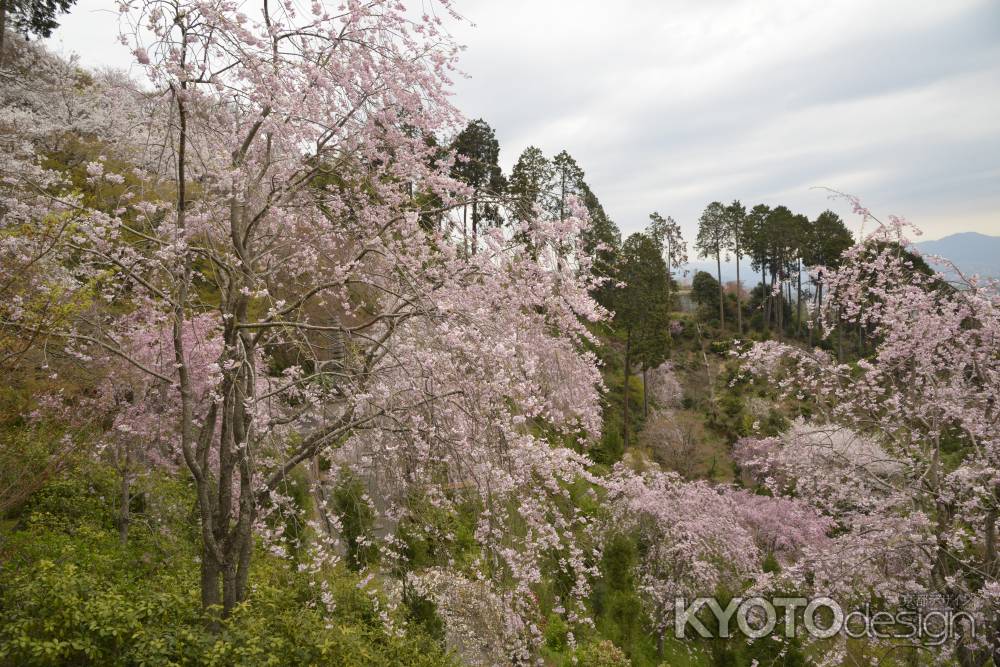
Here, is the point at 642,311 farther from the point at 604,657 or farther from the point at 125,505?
the point at 125,505

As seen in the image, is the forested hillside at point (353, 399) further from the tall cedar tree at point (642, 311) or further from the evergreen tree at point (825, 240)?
the evergreen tree at point (825, 240)

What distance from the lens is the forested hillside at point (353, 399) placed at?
4.29 metres

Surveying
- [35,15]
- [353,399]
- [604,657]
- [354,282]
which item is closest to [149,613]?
[353,399]

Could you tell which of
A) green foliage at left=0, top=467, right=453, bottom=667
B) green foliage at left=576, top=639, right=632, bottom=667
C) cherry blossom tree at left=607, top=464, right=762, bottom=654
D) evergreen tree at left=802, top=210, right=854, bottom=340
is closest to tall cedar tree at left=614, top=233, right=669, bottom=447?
cherry blossom tree at left=607, top=464, right=762, bottom=654

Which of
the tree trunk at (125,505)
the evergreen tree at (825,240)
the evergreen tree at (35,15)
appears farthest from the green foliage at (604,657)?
the evergreen tree at (825,240)

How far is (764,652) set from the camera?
10.3 m

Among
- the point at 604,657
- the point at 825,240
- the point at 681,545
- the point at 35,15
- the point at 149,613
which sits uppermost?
the point at 35,15

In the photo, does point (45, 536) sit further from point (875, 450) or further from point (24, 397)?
point (875, 450)

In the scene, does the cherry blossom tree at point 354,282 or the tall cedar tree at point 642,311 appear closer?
the cherry blossom tree at point 354,282

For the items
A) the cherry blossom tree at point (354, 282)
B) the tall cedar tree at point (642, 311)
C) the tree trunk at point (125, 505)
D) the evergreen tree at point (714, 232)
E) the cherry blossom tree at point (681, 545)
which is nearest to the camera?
the cherry blossom tree at point (354, 282)

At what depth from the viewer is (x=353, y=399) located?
4223 mm

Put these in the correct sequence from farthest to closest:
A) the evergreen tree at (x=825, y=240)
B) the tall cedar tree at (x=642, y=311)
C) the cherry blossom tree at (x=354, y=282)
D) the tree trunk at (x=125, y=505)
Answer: the evergreen tree at (x=825, y=240)
the tall cedar tree at (x=642, y=311)
the tree trunk at (x=125, y=505)
the cherry blossom tree at (x=354, y=282)

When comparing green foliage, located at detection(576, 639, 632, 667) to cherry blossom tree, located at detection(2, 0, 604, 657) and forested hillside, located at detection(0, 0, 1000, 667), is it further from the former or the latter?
cherry blossom tree, located at detection(2, 0, 604, 657)

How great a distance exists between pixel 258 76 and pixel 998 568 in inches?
350
